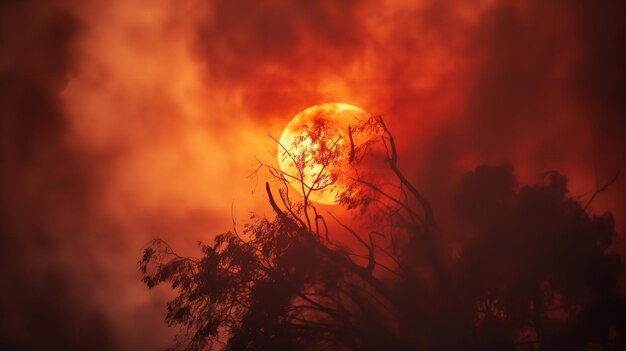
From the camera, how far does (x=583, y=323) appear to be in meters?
15.2

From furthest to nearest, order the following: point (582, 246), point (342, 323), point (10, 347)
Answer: point (10, 347)
point (582, 246)
point (342, 323)

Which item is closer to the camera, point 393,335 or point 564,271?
point 393,335

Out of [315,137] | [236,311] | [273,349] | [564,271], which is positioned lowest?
[273,349]

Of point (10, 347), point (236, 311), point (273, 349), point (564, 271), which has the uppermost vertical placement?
point (10, 347)

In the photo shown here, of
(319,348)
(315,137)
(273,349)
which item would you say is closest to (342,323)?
(319,348)

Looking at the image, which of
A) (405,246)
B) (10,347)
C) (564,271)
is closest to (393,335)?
(405,246)

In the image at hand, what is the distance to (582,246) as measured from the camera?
51.5 feet

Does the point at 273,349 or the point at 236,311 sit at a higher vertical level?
the point at 236,311

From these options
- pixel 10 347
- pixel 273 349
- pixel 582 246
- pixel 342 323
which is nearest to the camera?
pixel 273 349

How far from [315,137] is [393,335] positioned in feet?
20.1

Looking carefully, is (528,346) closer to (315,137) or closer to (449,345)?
(449,345)

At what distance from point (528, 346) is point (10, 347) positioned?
33.3 m

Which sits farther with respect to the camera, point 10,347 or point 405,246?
point 10,347

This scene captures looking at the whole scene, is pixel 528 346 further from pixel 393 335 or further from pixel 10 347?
pixel 10 347
